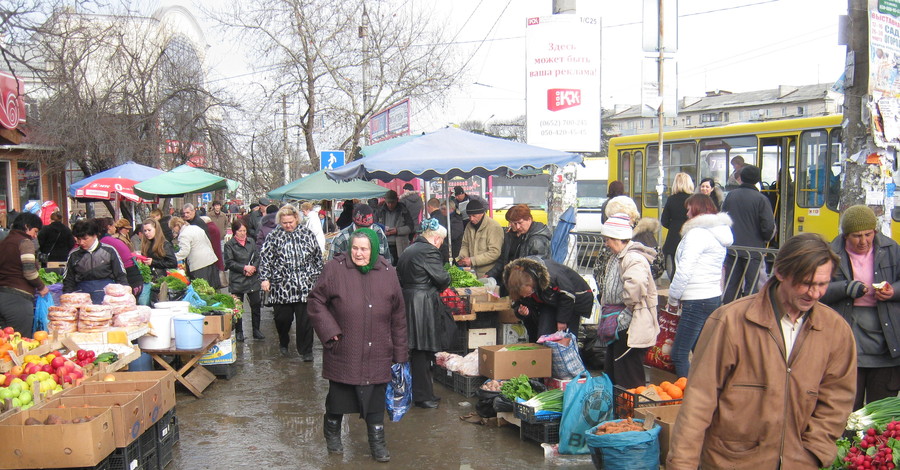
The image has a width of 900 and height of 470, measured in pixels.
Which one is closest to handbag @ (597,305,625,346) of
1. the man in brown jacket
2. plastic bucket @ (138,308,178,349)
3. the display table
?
the man in brown jacket

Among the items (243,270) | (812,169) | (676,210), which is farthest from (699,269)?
(812,169)

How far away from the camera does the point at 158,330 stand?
7375 mm

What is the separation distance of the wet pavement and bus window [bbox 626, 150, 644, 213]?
10721 mm

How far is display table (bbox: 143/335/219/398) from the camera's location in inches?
292

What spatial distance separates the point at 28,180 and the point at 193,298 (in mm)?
17646

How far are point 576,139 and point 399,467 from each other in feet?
20.2

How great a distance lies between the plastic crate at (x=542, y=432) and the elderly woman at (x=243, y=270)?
5.64 m

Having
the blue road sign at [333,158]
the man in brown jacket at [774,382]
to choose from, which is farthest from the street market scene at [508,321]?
the blue road sign at [333,158]

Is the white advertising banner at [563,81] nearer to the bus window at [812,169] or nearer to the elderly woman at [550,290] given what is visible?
the elderly woman at [550,290]

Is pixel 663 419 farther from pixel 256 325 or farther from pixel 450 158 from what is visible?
pixel 256 325

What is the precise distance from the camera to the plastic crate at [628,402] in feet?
17.1

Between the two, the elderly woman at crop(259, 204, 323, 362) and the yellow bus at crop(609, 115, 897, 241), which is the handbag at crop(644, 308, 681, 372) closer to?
the elderly woman at crop(259, 204, 323, 362)

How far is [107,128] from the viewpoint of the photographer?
57.5ft

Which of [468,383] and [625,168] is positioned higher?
[625,168]
